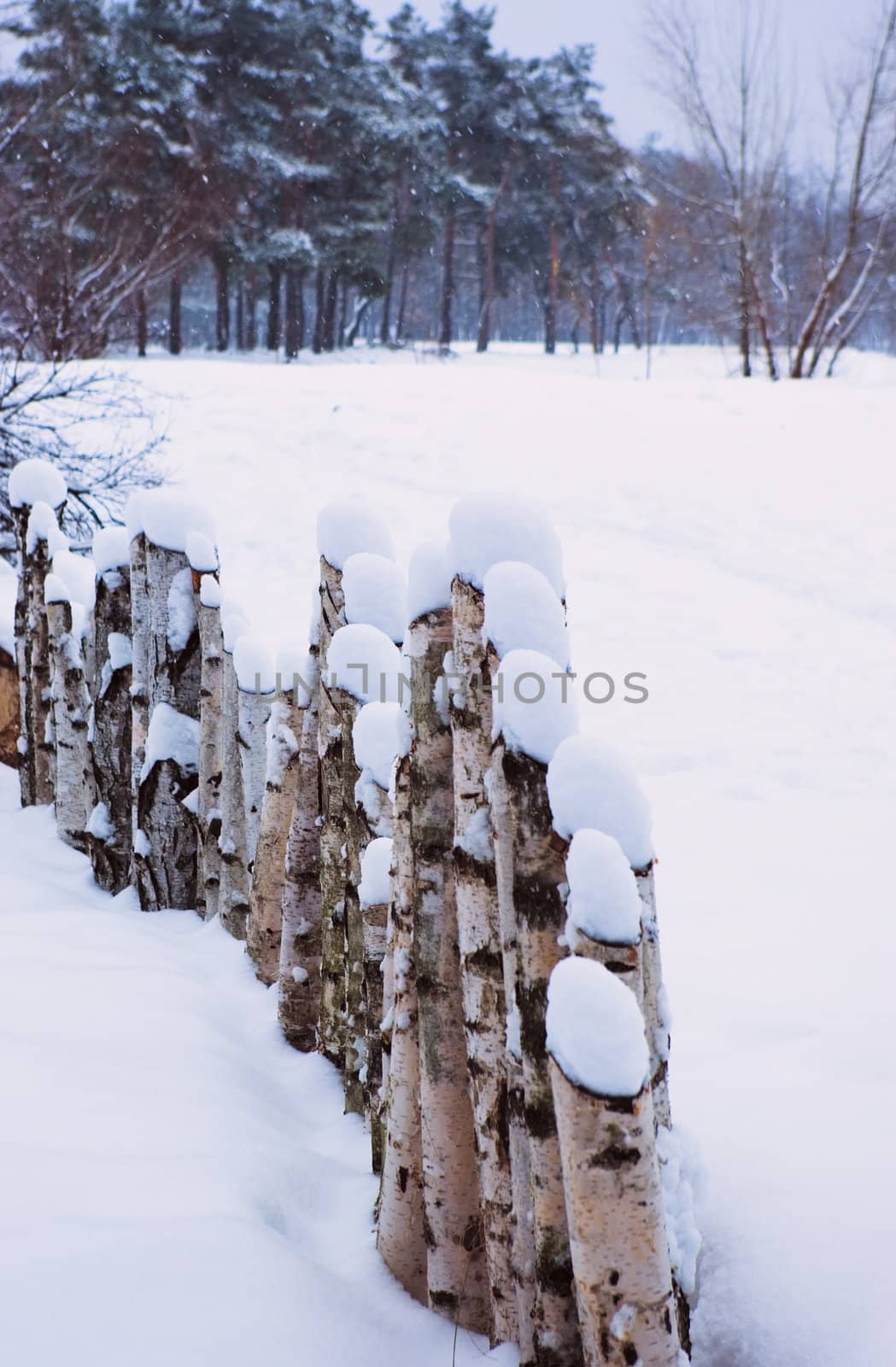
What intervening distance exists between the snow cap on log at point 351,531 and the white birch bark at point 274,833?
49cm

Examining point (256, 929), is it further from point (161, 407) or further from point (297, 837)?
point (161, 407)

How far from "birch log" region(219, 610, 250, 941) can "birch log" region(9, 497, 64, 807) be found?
117 centimetres

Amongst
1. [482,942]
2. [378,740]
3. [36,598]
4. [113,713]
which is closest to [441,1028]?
[482,942]

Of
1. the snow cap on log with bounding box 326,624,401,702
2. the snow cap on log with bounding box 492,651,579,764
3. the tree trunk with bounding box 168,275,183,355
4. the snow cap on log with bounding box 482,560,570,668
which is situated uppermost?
the tree trunk with bounding box 168,275,183,355

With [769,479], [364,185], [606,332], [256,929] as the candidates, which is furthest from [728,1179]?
[606,332]

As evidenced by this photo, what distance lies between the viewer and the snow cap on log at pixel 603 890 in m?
1.09

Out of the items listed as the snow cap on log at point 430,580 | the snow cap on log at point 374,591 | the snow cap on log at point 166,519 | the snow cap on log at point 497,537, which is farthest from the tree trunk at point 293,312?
the snow cap on log at point 497,537

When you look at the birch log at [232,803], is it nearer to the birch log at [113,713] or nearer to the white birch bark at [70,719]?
the birch log at [113,713]

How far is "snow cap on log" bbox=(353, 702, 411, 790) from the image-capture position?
1.90 metres

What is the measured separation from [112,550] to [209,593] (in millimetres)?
574

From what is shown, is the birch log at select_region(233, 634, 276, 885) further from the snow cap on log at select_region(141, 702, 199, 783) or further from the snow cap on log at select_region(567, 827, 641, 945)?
the snow cap on log at select_region(567, 827, 641, 945)

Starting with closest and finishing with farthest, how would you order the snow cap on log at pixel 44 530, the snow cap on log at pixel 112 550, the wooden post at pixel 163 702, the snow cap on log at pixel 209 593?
the snow cap on log at pixel 209 593 → the wooden post at pixel 163 702 → the snow cap on log at pixel 112 550 → the snow cap on log at pixel 44 530

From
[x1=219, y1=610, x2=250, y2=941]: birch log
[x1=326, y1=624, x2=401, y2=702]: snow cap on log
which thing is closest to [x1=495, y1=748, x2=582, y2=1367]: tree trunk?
[x1=326, y1=624, x2=401, y2=702]: snow cap on log

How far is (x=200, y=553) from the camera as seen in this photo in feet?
9.30
